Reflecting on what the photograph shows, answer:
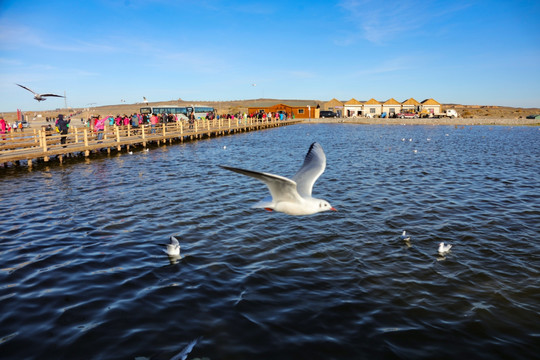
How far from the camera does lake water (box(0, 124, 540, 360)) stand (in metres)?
4.81

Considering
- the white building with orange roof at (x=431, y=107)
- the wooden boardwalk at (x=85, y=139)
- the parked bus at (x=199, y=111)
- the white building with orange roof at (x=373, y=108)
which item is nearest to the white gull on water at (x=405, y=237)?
the wooden boardwalk at (x=85, y=139)

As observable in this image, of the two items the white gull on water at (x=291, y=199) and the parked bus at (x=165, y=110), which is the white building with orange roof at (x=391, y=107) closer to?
the parked bus at (x=165, y=110)

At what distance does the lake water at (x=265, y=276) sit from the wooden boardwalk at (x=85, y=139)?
689 centimetres

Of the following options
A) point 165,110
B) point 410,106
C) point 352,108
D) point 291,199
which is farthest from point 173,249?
point 410,106

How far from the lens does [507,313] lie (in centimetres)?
545

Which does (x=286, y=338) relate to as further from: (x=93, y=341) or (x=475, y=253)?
(x=475, y=253)

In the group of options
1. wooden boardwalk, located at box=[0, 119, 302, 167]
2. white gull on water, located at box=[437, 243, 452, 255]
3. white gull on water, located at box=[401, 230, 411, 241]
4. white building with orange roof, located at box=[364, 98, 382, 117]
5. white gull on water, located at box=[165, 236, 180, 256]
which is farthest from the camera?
white building with orange roof, located at box=[364, 98, 382, 117]

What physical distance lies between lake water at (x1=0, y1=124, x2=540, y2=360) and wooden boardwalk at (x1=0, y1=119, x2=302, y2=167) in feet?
22.6

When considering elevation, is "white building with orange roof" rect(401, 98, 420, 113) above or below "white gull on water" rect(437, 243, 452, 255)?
above

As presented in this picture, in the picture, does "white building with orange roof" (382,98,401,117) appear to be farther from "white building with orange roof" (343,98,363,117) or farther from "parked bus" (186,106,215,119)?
"parked bus" (186,106,215,119)

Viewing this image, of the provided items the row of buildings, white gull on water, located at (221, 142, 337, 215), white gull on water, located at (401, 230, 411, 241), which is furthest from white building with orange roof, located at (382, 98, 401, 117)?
white gull on water, located at (221, 142, 337, 215)

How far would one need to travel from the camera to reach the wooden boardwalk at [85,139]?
62.2 ft

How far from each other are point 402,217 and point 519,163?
16062 mm

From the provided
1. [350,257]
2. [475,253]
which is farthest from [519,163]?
[350,257]
